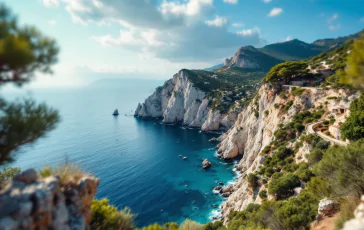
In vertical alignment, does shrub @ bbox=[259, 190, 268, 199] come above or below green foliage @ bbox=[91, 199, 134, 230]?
below

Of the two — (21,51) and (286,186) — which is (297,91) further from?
(21,51)

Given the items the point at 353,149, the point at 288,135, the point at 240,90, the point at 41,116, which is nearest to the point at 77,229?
the point at 41,116

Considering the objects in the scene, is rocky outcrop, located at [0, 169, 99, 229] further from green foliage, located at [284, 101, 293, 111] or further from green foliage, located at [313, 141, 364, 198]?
green foliage, located at [284, 101, 293, 111]

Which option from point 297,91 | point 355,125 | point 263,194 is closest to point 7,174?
point 263,194

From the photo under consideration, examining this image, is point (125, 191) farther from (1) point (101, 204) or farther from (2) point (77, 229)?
(2) point (77, 229)

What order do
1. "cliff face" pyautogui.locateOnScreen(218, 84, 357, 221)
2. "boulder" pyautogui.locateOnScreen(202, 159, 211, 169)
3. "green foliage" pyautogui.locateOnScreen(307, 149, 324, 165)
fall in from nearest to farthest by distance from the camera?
"green foliage" pyautogui.locateOnScreen(307, 149, 324, 165)
"cliff face" pyautogui.locateOnScreen(218, 84, 357, 221)
"boulder" pyautogui.locateOnScreen(202, 159, 211, 169)

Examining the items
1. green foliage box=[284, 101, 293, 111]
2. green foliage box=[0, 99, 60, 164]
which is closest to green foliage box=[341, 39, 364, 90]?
green foliage box=[0, 99, 60, 164]

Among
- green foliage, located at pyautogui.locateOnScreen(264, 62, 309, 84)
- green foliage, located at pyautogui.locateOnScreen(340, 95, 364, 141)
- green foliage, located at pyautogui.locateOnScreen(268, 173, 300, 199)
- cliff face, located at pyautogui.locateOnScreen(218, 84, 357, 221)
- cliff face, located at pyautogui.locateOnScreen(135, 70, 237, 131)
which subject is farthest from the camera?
cliff face, located at pyautogui.locateOnScreen(135, 70, 237, 131)

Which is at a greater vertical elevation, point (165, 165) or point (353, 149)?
point (353, 149)
